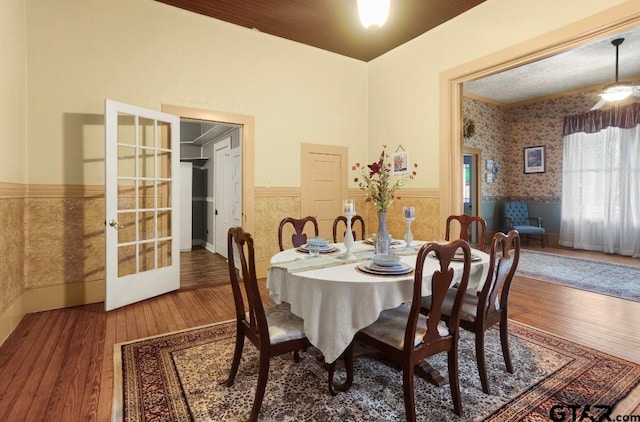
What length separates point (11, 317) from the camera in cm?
285

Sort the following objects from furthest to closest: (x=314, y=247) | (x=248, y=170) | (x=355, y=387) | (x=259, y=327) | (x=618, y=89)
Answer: (x=618, y=89) → (x=248, y=170) → (x=314, y=247) → (x=355, y=387) → (x=259, y=327)

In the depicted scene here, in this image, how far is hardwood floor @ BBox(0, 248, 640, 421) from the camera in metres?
1.91

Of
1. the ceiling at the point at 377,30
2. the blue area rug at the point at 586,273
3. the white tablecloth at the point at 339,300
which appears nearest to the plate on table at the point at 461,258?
the white tablecloth at the point at 339,300

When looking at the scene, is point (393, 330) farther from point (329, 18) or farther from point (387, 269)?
point (329, 18)

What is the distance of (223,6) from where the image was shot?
393cm

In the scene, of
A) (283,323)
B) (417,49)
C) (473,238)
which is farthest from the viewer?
(473,238)

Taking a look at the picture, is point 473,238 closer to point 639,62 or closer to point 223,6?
point 639,62

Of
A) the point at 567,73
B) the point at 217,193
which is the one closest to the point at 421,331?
the point at 217,193

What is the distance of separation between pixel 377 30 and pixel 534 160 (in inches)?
211

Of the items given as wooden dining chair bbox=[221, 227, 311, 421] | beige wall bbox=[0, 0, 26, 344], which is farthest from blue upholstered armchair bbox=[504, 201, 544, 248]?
beige wall bbox=[0, 0, 26, 344]

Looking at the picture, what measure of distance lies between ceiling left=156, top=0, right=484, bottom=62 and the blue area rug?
365cm

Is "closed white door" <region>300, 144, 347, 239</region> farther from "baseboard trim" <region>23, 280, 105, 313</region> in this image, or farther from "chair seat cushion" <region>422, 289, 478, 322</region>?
"chair seat cushion" <region>422, 289, 478, 322</region>

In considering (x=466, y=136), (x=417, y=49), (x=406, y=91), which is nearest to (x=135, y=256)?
(x=406, y=91)

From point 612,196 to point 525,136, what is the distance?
215 cm
